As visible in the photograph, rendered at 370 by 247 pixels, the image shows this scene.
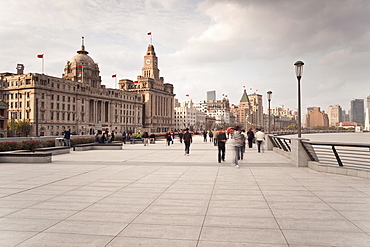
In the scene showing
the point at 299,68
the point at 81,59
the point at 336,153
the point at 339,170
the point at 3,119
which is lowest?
the point at 339,170

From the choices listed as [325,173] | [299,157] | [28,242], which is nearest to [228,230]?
[28,242]

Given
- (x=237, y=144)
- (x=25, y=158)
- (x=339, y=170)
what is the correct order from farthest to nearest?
(x=25, y=158) → (x=237, y=144) → (x=339, y=170)

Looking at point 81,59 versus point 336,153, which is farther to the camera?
point 81,59

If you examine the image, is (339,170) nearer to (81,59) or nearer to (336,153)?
(336,153)

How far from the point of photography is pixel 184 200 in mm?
7660

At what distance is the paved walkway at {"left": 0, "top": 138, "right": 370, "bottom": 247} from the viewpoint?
5008 millimetres

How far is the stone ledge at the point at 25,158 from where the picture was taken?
52.5 ft

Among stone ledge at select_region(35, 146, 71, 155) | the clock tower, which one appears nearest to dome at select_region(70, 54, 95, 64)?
the clock tower

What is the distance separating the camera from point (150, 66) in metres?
158

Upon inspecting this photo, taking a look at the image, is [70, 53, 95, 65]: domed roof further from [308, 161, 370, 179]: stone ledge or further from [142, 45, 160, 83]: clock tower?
[308, 161, 370, 179]: stone ledge

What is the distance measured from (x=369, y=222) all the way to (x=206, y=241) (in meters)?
3.42

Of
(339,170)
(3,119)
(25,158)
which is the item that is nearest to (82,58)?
(3,119)

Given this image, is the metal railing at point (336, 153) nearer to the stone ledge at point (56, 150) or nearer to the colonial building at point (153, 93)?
the stone ledge at point (56, 150)

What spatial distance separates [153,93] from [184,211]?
475 ft
